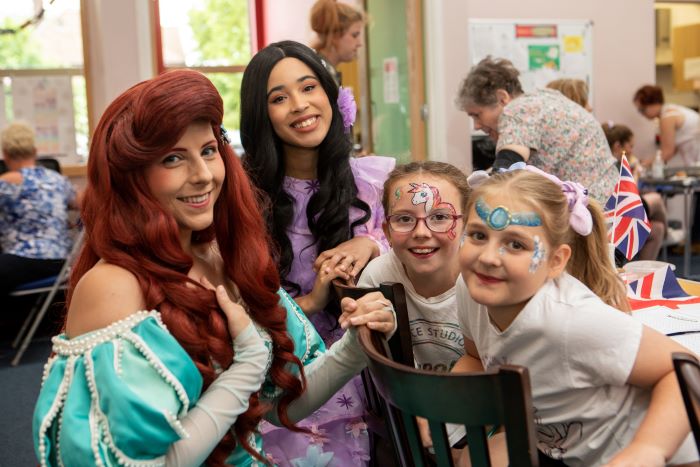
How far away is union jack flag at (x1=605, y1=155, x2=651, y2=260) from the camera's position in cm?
196

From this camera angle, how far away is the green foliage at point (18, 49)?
5645mm

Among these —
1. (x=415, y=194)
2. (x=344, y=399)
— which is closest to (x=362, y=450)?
(x=344, y=399)

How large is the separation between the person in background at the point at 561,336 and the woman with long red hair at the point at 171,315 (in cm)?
22

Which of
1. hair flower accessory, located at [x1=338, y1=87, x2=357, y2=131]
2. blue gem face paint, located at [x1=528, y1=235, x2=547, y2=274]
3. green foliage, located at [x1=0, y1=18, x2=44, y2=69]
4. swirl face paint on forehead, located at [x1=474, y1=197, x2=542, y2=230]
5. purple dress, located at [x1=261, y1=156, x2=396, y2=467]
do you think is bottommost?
purple dress, located at [x1=261, y1=156, x2=396, y2=467]

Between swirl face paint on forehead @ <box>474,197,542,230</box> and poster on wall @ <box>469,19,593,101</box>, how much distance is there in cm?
507

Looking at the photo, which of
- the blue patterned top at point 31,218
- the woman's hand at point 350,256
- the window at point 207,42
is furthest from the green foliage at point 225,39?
the woman's hand at point 350,256

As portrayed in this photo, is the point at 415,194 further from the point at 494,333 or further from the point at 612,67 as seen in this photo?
the point at 612,67

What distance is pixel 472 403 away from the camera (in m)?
0.88

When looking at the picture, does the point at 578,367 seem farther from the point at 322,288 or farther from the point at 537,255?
the point at 322,288

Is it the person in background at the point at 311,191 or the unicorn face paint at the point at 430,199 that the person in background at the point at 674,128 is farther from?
the unicorn face paint at the point at 430,199

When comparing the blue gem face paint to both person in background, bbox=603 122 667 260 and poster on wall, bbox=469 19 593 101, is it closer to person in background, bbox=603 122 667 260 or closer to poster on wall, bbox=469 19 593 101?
person in background, bbox=603 122 667 260

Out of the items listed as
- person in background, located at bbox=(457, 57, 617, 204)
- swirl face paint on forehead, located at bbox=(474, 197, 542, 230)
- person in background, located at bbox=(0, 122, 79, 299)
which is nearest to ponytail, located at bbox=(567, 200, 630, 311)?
swirl face paint on forehead, located at bbox=(474, 197, 542, 230)

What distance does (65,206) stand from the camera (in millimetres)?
4750

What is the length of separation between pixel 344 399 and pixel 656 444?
2.97 feet
